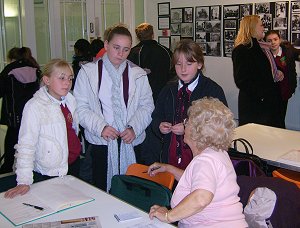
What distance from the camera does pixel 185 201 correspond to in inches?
62.7

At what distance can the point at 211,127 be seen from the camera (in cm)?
172

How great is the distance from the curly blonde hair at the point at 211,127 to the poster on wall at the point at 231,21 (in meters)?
4.67

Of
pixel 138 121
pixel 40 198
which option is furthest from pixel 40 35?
pixel 40 198

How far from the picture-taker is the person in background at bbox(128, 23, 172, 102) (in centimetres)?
416

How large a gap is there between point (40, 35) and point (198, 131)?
481 centimetres

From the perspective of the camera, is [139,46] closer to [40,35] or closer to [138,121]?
[138,121]

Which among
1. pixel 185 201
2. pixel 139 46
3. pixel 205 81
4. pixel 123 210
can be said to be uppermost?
pixel 139 46

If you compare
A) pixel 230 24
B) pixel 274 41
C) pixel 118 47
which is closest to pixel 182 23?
pixel 230 24

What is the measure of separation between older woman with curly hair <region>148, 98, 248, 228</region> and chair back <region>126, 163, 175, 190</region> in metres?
0.39

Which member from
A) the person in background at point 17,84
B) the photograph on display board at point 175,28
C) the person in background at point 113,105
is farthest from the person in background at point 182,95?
the photograph on display board at point 175,28

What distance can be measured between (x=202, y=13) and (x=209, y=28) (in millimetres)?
280

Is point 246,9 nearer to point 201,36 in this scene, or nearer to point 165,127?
point 201,36

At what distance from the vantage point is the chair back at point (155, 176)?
2.17 meters

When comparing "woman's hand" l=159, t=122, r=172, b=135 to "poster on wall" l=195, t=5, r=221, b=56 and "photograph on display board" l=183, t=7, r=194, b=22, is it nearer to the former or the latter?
"poster on wall" l=195, t=5, r=221, b=56
